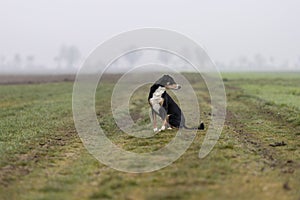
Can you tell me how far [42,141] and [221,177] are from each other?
25.8 ft

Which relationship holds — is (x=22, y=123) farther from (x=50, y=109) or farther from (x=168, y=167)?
(x=168, y=167)

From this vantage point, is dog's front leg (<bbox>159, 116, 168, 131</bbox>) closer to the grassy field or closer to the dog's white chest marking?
the grassy field

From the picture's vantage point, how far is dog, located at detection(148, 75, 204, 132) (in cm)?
1505

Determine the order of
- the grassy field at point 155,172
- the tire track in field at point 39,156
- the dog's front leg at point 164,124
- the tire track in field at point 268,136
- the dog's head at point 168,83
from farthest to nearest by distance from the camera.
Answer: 1. the dog's front leg at point 164,124
2. the dog's head at point 168,83
3. the tire track in field at point 268,136
4. the tire track in field at point 39,156
5. the grassy field at point 155,172

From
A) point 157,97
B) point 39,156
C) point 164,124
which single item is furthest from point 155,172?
point 164,124

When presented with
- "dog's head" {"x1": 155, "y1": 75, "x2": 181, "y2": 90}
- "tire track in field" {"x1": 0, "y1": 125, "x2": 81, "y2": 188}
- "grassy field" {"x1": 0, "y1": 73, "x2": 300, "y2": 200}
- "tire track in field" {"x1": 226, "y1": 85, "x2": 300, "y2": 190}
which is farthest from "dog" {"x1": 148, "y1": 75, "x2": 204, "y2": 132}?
"tire track in field" {"x1": 0, "y1": 125, "x2": 81, "y2": 188}

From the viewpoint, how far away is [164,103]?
15242mm

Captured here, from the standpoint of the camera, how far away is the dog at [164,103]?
49.4ft

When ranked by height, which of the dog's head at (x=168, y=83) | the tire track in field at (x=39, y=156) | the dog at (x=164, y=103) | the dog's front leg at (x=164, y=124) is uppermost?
the dog's head at (x=168, y=83)

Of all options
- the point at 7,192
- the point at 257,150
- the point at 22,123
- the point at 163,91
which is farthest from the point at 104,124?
the point at 7,192

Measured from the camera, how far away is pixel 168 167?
10.6 m

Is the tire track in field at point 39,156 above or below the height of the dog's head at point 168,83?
below

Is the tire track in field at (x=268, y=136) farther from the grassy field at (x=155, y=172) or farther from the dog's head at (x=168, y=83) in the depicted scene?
the dog's head at (x=168, y=83)

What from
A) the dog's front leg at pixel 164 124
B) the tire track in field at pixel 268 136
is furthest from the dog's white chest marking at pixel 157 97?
the tire track in field at pixel 268 136
